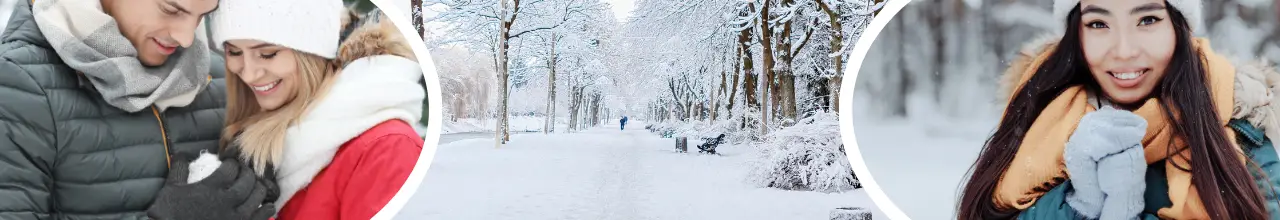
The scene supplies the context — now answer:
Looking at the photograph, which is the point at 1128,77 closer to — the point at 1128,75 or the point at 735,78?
the point at 1128,75

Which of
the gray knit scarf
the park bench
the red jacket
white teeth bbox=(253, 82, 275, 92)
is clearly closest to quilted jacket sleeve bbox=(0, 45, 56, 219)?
the gray knit scarf

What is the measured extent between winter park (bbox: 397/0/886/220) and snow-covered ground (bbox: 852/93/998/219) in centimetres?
264

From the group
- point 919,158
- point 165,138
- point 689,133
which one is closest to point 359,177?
point 165,138

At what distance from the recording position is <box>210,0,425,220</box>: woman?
2666mm

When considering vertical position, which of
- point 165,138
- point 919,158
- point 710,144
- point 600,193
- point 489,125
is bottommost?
point 600,193

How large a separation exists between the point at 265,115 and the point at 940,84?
2275 millimetres

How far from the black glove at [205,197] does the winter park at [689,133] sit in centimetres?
420

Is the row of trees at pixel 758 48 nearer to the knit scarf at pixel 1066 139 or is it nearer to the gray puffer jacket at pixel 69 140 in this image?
the knit scarf at pixel 1066 139

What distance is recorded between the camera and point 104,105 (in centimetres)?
249

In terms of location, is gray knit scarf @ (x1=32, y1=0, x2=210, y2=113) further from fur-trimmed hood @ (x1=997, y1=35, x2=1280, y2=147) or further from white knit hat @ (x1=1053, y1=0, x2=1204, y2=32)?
fur-trimmed hood @ (x1=997, y1=35, x2=1280, y2=147)

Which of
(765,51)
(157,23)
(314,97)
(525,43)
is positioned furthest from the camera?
(525,43)

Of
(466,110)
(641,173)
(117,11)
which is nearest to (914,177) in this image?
(117,11)

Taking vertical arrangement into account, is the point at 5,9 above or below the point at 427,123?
above

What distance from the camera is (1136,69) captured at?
9.62ft
